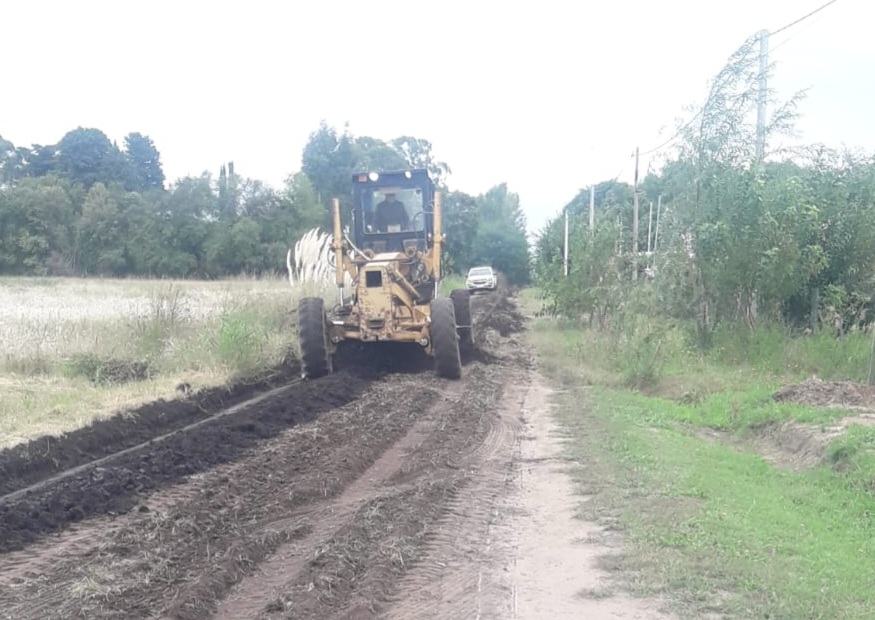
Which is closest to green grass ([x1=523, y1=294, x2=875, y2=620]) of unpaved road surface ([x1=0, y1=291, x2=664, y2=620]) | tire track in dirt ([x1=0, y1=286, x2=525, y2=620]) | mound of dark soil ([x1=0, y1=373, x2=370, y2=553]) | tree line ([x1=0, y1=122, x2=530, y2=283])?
unpaved road surface ([x1=0, y1=291, x2=664, y2=620])

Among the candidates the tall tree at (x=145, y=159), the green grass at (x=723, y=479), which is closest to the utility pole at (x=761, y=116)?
the green grass at (x=723, y=479)

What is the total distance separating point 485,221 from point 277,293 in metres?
56.3

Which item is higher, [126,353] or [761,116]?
[761,116]

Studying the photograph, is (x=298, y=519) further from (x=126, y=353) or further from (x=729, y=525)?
(x=126, y=353)

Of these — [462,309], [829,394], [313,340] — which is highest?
[462,309]

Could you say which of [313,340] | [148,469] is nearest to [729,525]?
[148,469]

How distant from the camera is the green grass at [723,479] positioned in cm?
565

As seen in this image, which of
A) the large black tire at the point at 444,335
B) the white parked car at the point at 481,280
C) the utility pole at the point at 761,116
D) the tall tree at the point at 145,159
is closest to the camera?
the large black tire at the point at 444,335

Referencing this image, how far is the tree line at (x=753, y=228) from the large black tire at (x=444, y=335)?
488 cm

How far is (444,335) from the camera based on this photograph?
1485cm

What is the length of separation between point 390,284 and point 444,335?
1.28 m

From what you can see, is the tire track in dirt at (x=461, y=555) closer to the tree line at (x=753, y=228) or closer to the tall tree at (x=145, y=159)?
the tree line at (x=753, y=228)

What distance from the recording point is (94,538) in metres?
6.73

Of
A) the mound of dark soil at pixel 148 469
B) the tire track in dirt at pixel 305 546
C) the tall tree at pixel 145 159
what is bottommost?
the tire track in dirt at pixel 305 546
